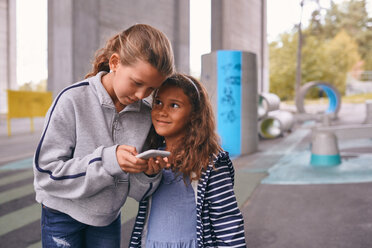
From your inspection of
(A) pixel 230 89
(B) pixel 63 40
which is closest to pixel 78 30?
(B) pixel 63 40

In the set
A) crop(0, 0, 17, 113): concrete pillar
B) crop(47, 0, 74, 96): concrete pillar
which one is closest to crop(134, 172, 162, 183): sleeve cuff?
crop(47, 0, 74, 96): concrete pillar

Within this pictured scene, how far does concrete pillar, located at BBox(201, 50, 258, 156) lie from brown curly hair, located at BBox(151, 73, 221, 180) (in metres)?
6.06

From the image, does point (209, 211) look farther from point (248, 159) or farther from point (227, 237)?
point (248, 159)

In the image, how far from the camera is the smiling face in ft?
5.82

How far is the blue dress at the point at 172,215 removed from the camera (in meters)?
1.78

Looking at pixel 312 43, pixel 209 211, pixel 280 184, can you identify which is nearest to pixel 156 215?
pixel 209 211

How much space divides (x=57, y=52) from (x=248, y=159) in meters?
6.43

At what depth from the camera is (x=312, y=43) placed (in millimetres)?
42094

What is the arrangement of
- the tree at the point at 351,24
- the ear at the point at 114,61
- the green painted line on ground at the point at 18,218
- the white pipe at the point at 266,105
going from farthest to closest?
the tree at the point at 351,24 → the white pipe at the point at 266,105 → the green painted line on ground at the point at 18,218 → the ear at the point at 114,61

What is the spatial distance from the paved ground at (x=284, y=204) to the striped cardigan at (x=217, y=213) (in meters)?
1.69

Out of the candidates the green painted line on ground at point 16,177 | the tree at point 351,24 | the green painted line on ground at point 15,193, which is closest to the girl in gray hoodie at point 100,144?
the green painted line on ground at point 15,193

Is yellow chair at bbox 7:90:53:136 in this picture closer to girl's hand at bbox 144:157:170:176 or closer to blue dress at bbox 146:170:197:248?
blue dress at bbox 146:170:197:248

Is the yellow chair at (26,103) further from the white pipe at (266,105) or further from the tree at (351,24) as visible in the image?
the tree at (351,24)

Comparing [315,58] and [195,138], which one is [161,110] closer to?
[195,138]
